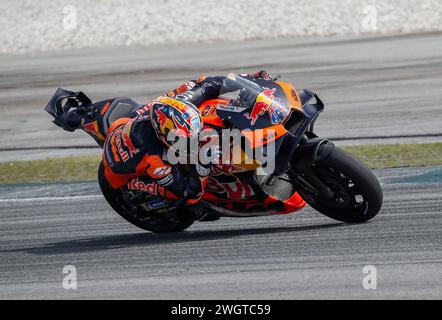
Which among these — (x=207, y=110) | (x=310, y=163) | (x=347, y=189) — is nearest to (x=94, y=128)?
(x=207, y=110)

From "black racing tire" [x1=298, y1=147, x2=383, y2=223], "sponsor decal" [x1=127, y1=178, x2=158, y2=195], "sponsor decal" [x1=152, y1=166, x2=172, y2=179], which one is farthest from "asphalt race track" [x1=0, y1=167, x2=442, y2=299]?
"sponsor decal" [x1=152, y1=166, x2=172, y2=179]

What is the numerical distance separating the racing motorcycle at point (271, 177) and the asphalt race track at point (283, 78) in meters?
5.12

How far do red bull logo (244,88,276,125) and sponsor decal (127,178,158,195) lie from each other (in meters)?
1.01

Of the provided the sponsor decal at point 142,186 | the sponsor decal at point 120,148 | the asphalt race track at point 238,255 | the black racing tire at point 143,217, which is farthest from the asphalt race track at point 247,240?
the sponsor decal at point 120,148

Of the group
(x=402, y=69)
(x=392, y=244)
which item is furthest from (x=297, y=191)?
(x=402, y=69)

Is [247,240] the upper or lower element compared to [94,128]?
lower

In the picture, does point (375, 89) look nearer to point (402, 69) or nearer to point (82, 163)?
point (402, 69)

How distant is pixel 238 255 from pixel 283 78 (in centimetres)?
1153

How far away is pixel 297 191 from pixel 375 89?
9.49 meters

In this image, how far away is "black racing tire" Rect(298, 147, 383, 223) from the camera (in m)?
6.83

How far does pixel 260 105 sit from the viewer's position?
687 cm

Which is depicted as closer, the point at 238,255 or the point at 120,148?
the point at 238,255

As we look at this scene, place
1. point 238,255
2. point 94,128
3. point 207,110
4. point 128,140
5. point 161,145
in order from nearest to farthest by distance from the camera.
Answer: point 238,255, point 207,110, point 161,145, point 128,140, point 94,128

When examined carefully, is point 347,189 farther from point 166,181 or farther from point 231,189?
point 166,181
